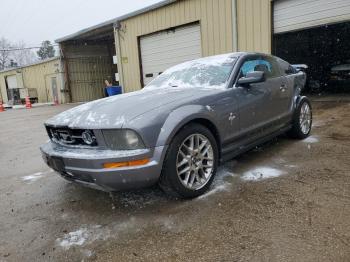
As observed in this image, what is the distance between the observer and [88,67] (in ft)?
74.1

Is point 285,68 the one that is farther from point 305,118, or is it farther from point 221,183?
point 221,183

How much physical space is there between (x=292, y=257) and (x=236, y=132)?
171cm

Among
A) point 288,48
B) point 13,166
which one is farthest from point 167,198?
point 288,48

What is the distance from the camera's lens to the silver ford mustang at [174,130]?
2816 mm

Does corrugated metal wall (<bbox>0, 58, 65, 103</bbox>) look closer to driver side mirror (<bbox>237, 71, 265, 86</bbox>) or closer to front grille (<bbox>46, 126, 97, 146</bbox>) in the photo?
front grille (<bbox>46, 126, 97, 146</bbox>)

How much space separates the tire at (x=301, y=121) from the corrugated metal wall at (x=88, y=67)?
18954mm

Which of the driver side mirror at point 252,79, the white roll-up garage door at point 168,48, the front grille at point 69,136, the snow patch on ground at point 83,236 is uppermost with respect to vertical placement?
the white roll-up garage door at point 168,48

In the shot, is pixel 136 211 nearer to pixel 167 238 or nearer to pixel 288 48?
pixel 167 238

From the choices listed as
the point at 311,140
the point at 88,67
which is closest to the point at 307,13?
the point at 311,140

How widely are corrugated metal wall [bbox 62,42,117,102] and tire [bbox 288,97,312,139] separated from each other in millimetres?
18954

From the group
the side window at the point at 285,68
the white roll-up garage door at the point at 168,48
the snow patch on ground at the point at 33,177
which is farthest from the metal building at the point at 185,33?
the snow patch on ground at the point at 33,177

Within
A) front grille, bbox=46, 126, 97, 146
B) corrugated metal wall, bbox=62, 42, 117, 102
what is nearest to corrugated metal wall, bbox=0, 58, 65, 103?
corrugated metal wall, bbox=62, 42, 117, 102

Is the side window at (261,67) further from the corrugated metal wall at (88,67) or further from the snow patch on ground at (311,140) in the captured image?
the corrugated metal wall at (88,67)

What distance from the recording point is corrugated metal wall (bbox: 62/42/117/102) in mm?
21781
